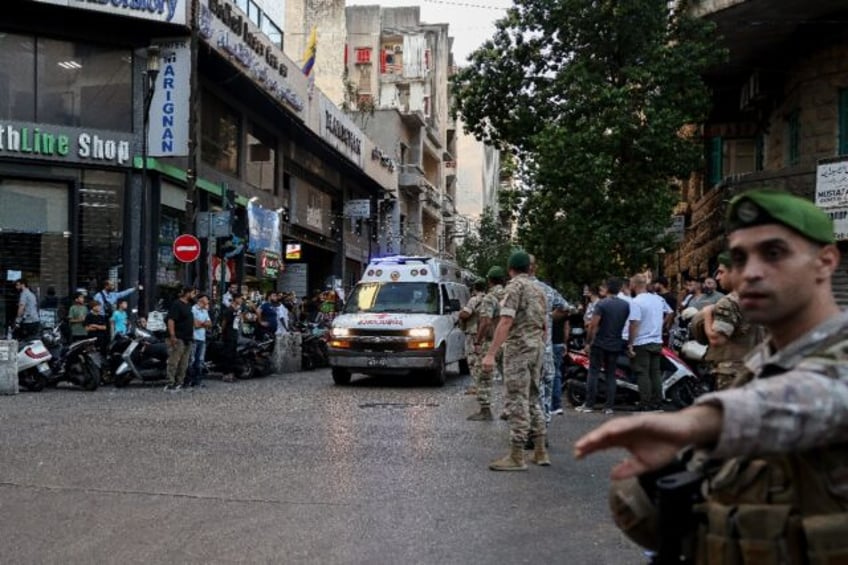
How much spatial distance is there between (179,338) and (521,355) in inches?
335

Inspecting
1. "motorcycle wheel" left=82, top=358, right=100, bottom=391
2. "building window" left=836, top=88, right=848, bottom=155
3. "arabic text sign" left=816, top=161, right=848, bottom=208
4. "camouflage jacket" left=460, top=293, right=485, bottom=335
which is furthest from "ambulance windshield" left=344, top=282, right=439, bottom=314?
"building window" left=836, top=88, right=848, bottom=155

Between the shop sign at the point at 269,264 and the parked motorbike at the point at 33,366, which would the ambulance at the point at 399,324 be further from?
the shop sign at the point at 269,264

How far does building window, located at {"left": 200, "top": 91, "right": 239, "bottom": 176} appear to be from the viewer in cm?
2431

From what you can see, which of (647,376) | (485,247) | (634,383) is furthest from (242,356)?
(485,247)

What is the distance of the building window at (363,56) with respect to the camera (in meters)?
55.3

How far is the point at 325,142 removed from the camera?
107ft

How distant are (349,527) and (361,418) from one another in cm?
544

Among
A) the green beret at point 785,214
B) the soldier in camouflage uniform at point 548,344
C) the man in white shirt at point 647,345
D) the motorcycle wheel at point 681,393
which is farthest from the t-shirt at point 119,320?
the green beret at point 785,214

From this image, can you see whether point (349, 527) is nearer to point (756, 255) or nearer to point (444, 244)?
point (756, 255)

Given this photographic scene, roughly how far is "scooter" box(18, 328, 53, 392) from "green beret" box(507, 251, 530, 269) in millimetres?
9533

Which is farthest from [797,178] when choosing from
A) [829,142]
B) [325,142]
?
[325,142]

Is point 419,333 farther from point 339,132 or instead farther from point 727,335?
point 339,132

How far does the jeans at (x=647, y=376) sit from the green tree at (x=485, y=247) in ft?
135

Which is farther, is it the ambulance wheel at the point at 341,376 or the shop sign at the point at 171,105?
the shop sign at the point at 171,105
